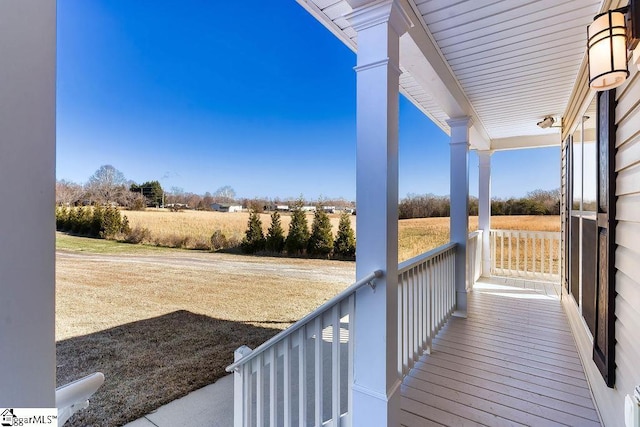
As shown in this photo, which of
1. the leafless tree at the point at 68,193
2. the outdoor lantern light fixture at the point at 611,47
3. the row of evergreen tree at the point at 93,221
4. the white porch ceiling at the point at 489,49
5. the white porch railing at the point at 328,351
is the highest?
the white porch ceiling at the point at 489,49

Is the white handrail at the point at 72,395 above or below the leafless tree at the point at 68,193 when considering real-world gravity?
below

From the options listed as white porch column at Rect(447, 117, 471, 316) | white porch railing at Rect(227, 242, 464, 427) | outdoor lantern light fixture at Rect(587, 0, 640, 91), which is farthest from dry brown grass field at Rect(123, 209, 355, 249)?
outdoor lantern light fixture at Rect(587, 0, 640, 91)

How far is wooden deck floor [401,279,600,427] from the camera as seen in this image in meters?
1.85

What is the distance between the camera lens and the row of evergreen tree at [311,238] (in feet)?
18.5

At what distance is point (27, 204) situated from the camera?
0.45m

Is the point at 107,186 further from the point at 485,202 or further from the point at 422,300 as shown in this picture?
the point at 485,202

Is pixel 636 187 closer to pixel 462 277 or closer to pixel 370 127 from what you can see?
pixel 370 127

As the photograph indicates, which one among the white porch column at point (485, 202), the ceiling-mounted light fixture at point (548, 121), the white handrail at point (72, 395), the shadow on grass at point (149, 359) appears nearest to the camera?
the white handrail at point (72, 395)

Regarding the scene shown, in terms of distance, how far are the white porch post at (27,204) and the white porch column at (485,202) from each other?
19.7 feet

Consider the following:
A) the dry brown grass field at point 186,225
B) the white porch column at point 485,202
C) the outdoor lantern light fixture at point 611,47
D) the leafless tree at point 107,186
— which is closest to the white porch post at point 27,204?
the outdoor lantern light fixture at point 611,47

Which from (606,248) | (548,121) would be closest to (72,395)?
(606,248)

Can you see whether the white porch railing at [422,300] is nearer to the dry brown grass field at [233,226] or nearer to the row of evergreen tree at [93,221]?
the dry brown grass field at [233,226]

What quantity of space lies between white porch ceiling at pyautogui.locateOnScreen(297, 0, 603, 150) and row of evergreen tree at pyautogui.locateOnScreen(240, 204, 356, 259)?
9.79 feet

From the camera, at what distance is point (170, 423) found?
235 centimetres
